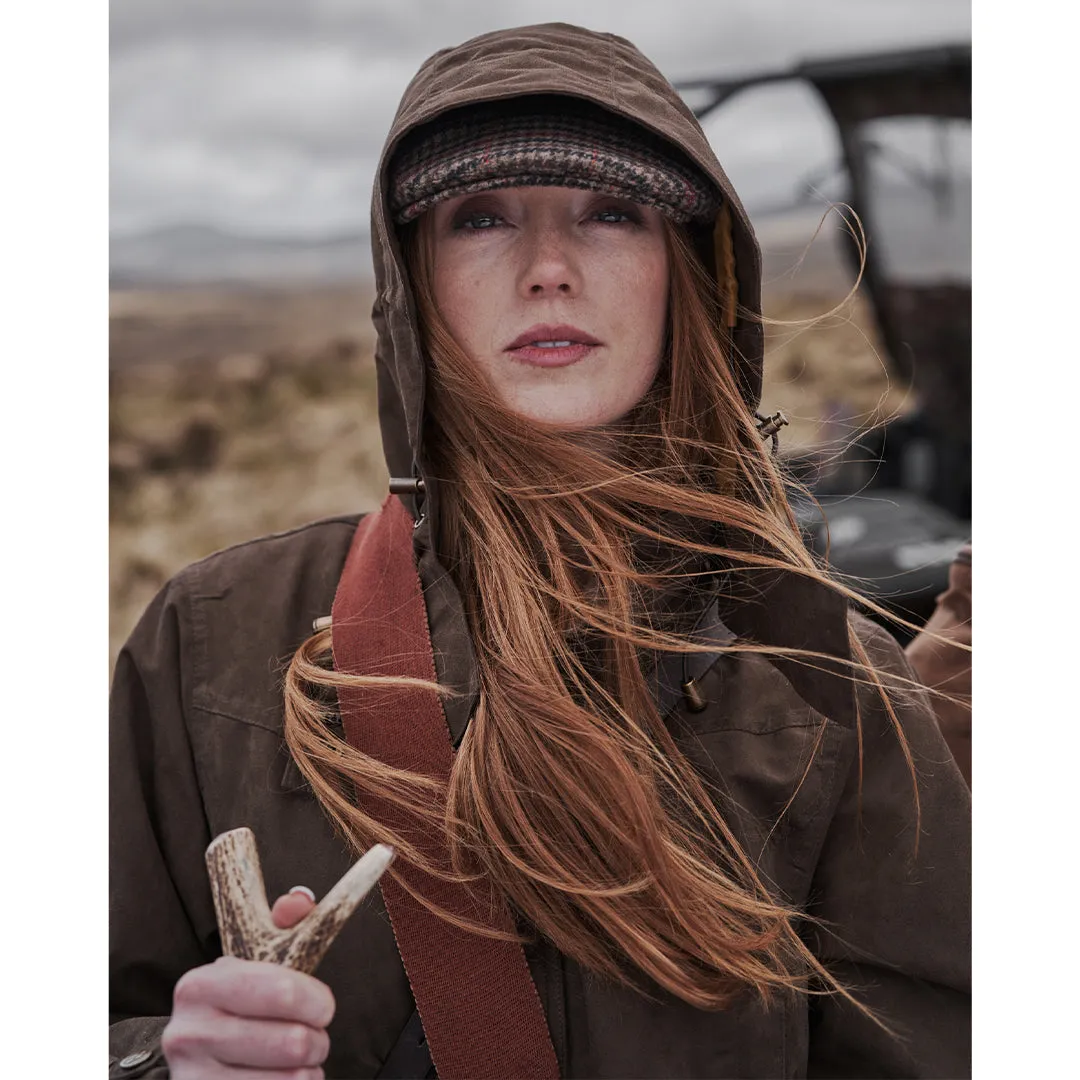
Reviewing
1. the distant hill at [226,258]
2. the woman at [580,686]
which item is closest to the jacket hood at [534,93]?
the woman at [580,686]

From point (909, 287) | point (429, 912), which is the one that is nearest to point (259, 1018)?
point (429, 912)

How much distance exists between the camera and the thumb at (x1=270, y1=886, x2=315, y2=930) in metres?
0.75

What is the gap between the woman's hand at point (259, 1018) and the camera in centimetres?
74

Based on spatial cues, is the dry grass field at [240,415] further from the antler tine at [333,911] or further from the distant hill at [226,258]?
the antler tine at [333,911]

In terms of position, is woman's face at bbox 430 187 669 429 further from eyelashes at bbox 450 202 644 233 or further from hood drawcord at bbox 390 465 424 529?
hood drawcord at bbox 390 465 424 529

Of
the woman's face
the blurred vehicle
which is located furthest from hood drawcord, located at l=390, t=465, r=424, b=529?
the blurred vehicle

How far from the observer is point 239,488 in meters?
1.59

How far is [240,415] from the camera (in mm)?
1551

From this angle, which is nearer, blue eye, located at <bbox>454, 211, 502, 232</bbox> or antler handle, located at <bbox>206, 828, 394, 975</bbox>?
antler handle, located at <bbox>206, 828, 394, 975</bbox>

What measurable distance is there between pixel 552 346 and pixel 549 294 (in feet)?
0.15

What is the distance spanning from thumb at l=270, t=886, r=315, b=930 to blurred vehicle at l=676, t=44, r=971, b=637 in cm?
67

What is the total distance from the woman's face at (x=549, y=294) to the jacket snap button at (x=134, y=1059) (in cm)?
63

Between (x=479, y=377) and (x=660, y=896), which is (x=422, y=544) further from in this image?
(x=660, y=896)
